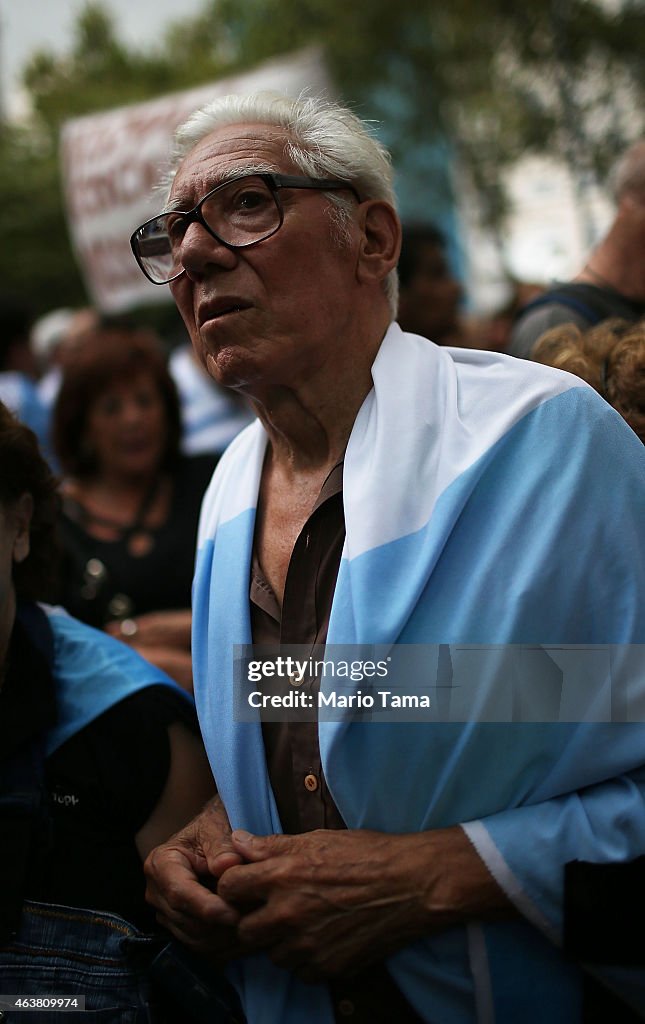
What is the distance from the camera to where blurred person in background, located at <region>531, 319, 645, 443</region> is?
2.03m

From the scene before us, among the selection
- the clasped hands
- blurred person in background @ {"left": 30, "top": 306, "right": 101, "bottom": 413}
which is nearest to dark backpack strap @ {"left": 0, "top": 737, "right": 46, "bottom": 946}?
the clasped hands

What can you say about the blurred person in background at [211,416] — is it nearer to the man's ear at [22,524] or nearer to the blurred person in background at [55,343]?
the blurred person in background at [55,343]

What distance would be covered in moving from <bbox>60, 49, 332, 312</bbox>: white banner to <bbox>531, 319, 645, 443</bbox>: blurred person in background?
565 centimetres

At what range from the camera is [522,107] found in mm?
13938

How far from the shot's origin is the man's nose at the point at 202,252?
1.98 metres

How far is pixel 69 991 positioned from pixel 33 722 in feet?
1.66

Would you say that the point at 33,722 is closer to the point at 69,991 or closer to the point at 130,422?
the point at 69,991

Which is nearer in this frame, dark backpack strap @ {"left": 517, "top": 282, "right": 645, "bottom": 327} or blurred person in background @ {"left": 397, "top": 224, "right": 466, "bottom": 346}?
dark backpack strap @ {"left": 517, "top": 282, "right": 645, "bottom": 327}

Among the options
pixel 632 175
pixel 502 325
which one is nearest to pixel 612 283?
pixel 632 175

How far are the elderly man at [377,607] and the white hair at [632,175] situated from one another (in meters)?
1.39

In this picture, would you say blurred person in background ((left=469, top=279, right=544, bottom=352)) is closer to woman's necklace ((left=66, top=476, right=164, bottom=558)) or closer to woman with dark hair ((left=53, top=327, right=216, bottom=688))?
woman with dark hair ((left=53, top=327, right=216, bottom=688))

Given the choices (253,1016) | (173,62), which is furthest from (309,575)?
(173,62)

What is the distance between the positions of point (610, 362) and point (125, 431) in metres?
2.28

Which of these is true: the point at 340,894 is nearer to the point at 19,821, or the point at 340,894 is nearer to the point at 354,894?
the point at 354,894
